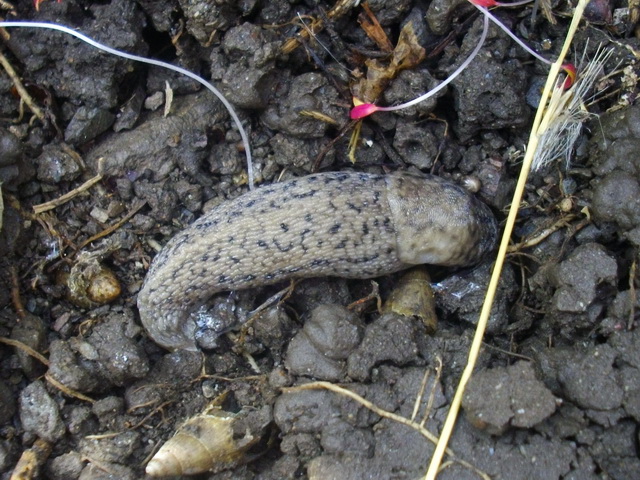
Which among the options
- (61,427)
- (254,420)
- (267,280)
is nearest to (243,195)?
(267,280)

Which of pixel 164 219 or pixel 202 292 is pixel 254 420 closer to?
pixel 202 292

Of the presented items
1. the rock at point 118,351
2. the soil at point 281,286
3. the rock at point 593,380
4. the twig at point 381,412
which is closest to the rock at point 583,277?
the soil at point 281,286

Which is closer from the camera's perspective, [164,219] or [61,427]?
[61,427]

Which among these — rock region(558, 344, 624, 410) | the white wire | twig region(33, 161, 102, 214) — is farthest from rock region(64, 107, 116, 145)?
rock region(558, 344, 624, 410)

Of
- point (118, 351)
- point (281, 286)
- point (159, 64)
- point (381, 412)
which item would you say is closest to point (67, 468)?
point (118, 351)

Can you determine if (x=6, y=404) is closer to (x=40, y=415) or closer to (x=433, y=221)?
(x=40, y=415)

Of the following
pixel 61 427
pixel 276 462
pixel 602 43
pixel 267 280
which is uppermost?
pixel 602 43
